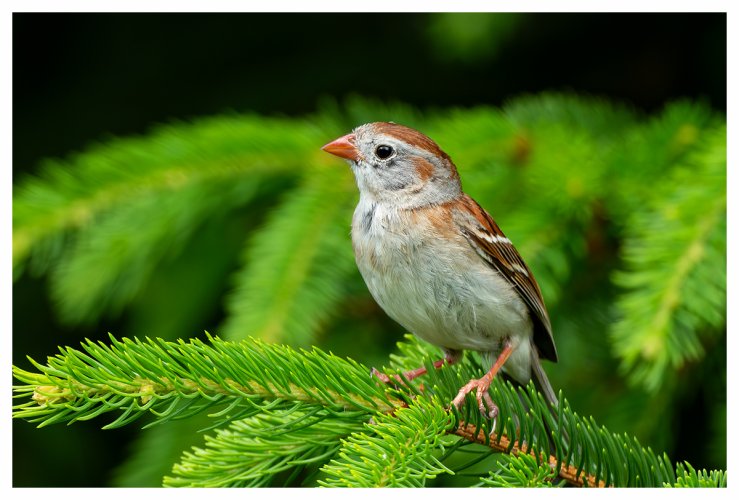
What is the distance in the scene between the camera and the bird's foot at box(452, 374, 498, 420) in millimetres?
2256

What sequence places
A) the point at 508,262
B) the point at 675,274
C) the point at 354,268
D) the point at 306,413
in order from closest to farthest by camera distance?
1. the point at 306,413
2. the point at 675,274
3. the point at 508,262
4. the point at 354,268

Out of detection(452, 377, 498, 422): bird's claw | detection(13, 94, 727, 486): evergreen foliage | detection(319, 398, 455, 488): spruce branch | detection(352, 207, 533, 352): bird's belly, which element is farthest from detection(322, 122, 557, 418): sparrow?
detection(319, 398, 455, 488): spruce branch

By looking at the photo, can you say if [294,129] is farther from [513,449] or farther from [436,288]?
[513,449]

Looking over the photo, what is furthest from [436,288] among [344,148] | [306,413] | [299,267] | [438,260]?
[306,413]

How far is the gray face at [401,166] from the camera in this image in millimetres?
3240

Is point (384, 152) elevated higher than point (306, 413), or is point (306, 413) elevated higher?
point (384, 152)

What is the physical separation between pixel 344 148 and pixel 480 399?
4.39 feet

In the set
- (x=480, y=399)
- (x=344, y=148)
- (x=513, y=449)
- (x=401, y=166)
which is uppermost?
(x=344, y=148)

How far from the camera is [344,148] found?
3.24 meters

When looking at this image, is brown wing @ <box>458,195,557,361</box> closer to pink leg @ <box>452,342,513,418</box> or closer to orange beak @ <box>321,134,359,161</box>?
orange beak @ <box>321,134,359,161</box>

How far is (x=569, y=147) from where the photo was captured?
3.42 m

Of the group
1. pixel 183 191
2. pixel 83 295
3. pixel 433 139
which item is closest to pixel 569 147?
pixel 433 139

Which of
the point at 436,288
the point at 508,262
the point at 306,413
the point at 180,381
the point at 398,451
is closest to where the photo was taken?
the point at 398,451

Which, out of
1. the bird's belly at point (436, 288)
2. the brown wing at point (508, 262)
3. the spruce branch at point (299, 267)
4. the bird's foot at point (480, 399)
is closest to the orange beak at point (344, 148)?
the spruce branch at point (299, 267)
